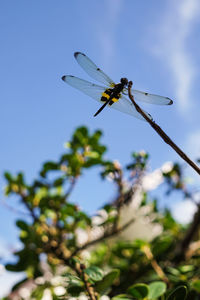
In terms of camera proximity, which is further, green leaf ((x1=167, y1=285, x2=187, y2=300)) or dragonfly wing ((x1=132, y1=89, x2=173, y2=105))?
dragonfly wing ((x1=132, y1=89, x2=173, y2=105))

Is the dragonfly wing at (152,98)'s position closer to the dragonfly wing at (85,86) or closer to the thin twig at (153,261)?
the dragonfly wing at (85,86)

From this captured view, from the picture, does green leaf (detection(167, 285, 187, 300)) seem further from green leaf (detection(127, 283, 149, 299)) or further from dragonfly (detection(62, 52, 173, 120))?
dragonfly (detection(62, 52, 173, 120))

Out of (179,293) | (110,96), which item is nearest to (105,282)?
(179,293)

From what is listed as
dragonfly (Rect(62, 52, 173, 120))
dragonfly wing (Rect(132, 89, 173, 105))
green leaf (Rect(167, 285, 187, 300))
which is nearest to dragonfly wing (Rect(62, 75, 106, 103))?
dragonfly (Rect(62, 52, 173, 120))

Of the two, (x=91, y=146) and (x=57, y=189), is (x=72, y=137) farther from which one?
(x=57, y=189)

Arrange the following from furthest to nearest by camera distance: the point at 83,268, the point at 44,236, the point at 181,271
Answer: the point at 44,236
the point at 181,271
the point at 83,268

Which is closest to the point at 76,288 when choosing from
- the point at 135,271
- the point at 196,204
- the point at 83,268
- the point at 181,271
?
the point at 83,268
